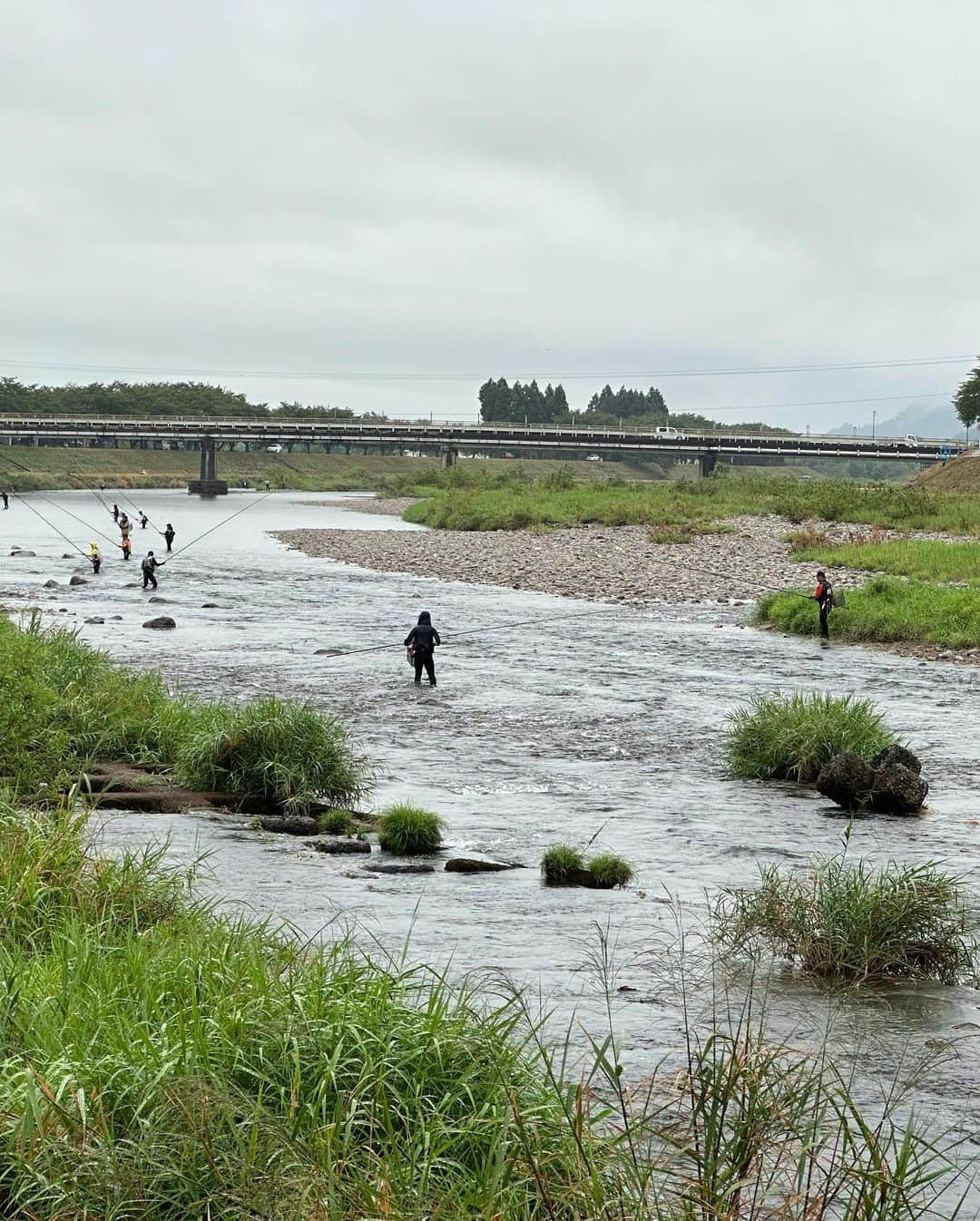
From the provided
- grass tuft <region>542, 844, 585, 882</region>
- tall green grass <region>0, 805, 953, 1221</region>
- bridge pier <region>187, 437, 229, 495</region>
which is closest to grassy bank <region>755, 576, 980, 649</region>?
grass tuft <region>542, 844, 585, 882</region>

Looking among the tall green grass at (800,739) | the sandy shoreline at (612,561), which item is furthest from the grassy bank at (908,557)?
the tall green grass at (800,739)

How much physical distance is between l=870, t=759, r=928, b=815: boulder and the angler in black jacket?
8.93m

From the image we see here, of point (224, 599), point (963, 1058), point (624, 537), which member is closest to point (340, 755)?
point (963, 1058)

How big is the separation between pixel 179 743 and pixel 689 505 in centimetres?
5678

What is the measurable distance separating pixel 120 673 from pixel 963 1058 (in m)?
14.3

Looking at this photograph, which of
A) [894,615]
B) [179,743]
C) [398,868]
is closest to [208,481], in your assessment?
[894,615]

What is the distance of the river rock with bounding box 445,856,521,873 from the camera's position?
12820 mm

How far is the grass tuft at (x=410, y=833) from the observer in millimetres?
13516

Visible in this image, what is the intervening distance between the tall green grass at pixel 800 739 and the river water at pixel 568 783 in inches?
20.1

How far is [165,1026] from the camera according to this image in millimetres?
6203

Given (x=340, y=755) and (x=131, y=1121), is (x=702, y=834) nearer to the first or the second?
(x=340, y=755)

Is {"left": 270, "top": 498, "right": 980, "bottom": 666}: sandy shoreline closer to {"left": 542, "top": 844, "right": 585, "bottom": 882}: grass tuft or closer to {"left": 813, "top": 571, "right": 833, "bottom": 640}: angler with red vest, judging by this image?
{"left": 813, "top": 571, "right": 833, "bottom": 640}: angler with red vest

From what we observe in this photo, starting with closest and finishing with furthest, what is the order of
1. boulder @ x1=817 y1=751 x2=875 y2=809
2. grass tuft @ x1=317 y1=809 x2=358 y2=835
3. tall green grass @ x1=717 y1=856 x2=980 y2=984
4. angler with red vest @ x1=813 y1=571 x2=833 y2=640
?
tall green grass @ x1=717 y1=856 x2=980 y2=984, grass tuft @ x1=317 y1=809 x2=358 y2=835, boulder @ x1=817 y1=751 x2=875 y2=809, angler with red vest @ x1=813 y1=571 x2=833 y2=640

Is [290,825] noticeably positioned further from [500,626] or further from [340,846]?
[500,626]
